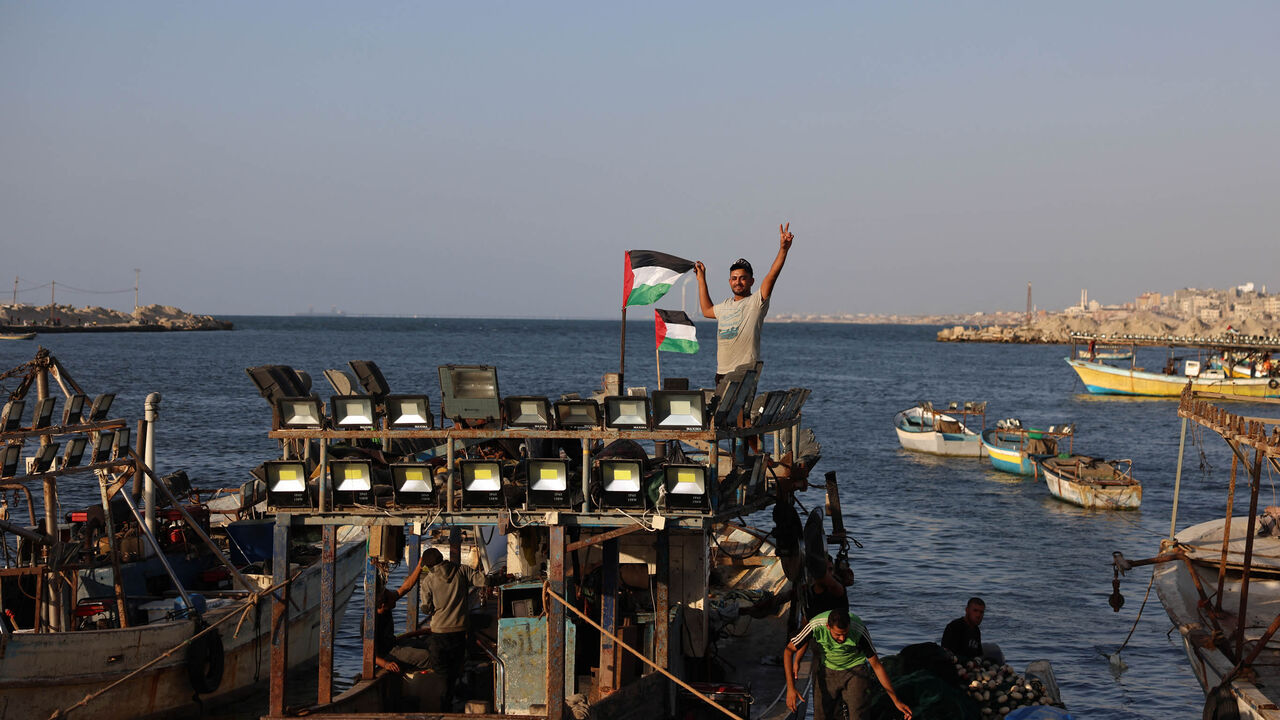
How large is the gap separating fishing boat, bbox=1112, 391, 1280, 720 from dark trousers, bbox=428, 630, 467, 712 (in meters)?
9.91

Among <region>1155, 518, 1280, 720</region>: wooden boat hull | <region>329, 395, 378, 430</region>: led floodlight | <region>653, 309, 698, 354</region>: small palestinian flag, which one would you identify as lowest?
<region>1155, 518, 1280, 720</region>: wooden boat hull

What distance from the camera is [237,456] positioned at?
4831 cm

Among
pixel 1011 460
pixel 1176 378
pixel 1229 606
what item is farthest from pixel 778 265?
pixel 1176 378

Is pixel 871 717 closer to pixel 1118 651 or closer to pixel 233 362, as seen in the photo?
pixel 1118 651

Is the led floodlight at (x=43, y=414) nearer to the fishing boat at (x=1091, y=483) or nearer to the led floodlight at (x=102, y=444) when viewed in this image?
the led floodlight at (x=102, y=444)

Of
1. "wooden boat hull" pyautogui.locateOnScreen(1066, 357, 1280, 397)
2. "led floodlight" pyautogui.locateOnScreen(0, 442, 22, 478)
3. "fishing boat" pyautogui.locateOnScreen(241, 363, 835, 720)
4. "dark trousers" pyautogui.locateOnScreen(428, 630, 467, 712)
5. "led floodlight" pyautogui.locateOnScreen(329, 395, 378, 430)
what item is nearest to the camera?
"fishing boat" pyautogui.locateOnScreen(241, 363, 835, 720)

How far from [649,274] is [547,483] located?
15.0 ft

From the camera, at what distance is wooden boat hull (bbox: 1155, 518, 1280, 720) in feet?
49.5

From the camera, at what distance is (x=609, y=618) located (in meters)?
13.6

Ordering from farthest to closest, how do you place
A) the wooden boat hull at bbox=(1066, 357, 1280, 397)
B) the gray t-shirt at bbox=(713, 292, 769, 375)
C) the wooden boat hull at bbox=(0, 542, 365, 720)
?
the wooden boat hull at bbox=(1066, 357, 1280, 397), the wooden boat hull at bbox=(0, 542, 365, 720), the gray t-shirt at bbox=(713, 292, 769, 375)

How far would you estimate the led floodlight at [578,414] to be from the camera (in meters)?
13.1

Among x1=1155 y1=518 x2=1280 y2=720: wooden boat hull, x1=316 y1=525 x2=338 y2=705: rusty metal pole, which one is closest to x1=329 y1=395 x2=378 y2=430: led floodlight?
x1=316 y1=525 x2=338 y2=705: rusty metal pole

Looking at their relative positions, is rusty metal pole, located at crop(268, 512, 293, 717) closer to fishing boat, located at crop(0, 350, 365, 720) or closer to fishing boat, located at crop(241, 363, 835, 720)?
Answer: fishing boat, located at crop(241, 363, 835, 720)

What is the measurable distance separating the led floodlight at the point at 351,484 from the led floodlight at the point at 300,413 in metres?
0.53
